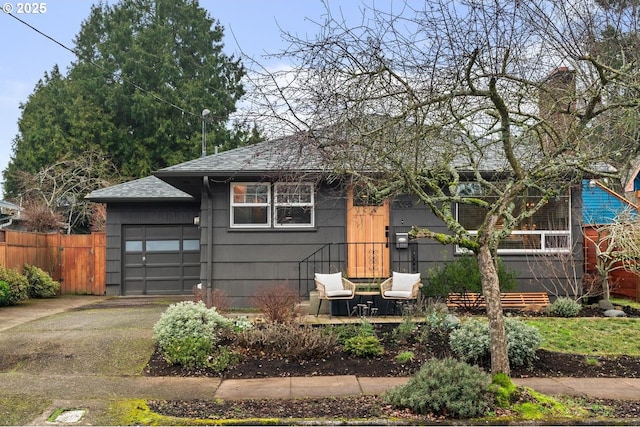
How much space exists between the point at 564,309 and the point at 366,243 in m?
3.95

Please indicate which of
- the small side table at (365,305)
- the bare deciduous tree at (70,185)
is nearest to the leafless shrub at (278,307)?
the small side table at (365,305)

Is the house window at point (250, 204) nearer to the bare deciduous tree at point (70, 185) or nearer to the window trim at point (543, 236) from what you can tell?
the window trim at point (543, 236)

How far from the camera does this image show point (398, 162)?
5.73 meters

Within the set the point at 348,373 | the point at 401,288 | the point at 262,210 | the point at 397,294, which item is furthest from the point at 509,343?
the point at 262,210

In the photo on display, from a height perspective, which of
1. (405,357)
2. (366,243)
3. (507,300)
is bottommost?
(405,357)

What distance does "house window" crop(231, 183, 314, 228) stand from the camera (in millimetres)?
11930

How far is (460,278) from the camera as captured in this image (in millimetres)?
11055

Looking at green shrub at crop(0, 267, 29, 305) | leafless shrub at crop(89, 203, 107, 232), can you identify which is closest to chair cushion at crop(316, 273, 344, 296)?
green shrub at crop(0, 267, 29, 305)

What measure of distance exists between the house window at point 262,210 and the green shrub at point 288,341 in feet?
13.8

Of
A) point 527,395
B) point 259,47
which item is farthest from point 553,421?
point 259,47

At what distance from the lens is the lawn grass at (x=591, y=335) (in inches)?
318

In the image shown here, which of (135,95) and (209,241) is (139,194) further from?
(135,95)

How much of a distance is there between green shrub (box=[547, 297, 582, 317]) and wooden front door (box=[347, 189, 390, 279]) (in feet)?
10.6

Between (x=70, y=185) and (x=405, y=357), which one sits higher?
(x=70, y=185)
